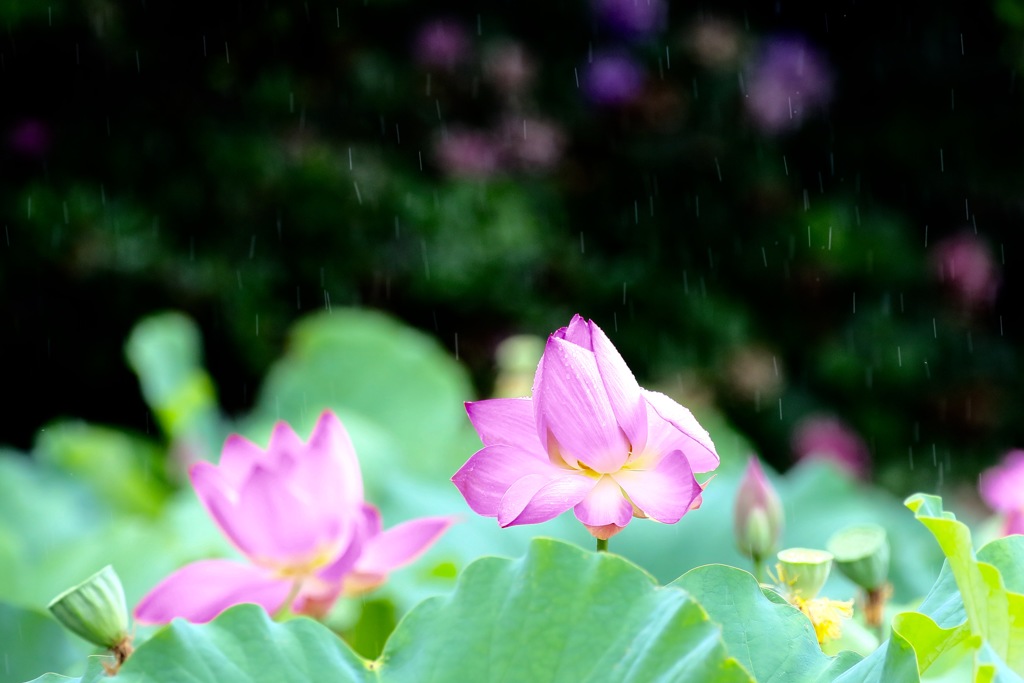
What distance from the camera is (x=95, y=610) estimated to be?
412 mm

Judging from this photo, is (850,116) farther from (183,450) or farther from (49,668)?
(49,668)

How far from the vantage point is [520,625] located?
1.25 feet

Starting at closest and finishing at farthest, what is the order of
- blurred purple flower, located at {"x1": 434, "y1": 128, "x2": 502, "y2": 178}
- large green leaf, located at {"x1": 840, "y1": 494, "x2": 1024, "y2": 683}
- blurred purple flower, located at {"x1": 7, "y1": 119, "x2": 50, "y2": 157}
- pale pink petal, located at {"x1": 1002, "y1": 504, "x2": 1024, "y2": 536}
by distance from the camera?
1. large green leaf, located at {"x1": 840, "y1": 494, "x2": 1024, "y2": 683}
2. pale pink petal, located at {"x1": 1002, "y1": 504, "x2": 1024, "y2": 536}
3. blurred purple flower, located at {"x1": 7, "y1": 119, "x2": 50, "y2": 157}
4. blurred purple flower, located at {"x1": 434, "y1": 128, "x2": 502, "y2": 178}

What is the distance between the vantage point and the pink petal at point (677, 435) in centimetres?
37

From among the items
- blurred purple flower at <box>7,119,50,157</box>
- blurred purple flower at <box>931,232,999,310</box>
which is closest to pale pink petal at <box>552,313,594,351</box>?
blurred purple flower at <box>7,119,50,157</box>

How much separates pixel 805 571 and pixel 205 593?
248 mm

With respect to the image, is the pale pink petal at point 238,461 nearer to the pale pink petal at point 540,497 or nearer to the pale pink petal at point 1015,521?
the pale pink petal at point 540,497

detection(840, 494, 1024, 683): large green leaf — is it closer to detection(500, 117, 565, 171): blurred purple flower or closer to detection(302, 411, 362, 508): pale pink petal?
detection(302, 411, 362, 508): pale pink petal

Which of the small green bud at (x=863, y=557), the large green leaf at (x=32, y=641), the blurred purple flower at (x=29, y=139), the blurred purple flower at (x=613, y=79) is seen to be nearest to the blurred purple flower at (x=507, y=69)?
the blurred purple flower at (x=613, y=79)

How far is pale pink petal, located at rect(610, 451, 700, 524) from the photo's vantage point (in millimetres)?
358

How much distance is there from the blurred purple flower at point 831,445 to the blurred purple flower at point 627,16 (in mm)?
877

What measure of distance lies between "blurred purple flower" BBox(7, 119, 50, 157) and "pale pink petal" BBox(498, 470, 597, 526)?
6.43 feet

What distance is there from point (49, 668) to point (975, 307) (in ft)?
6.80

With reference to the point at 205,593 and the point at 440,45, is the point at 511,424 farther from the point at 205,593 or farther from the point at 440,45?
the point at 440,45
